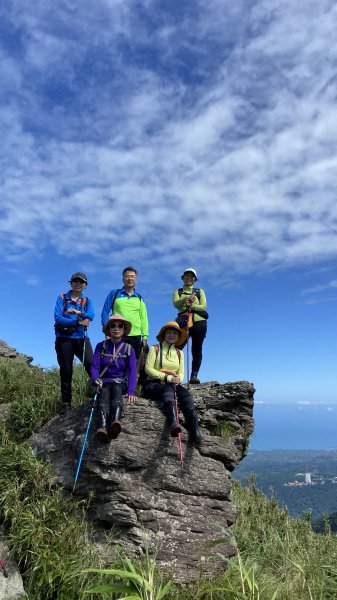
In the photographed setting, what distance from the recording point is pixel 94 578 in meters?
5.61

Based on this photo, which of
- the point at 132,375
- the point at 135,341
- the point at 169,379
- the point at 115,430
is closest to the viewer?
the point at 115,430

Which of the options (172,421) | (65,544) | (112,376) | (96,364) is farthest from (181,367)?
(65,544)

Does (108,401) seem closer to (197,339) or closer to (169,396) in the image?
(169,396)

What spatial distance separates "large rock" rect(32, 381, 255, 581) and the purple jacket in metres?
0.73

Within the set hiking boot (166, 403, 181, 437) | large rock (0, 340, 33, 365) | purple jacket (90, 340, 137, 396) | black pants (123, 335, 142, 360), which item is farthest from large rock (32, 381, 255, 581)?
large rock (0, 340, 33, 365)

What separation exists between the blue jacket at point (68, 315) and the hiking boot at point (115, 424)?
214 centimetres

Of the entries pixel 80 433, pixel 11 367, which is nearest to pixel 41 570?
pixel 80 433

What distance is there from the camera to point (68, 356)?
8438mm

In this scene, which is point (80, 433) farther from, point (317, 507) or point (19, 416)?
point (317, 507)

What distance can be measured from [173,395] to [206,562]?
297 centimetres

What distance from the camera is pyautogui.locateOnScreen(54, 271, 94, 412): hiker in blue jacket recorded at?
844cm

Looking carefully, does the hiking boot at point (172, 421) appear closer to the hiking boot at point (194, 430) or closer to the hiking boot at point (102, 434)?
the hiking boot at point (194, 430)

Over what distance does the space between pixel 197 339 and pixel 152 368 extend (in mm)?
1989

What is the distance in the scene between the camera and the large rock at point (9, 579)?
18.7 feet
